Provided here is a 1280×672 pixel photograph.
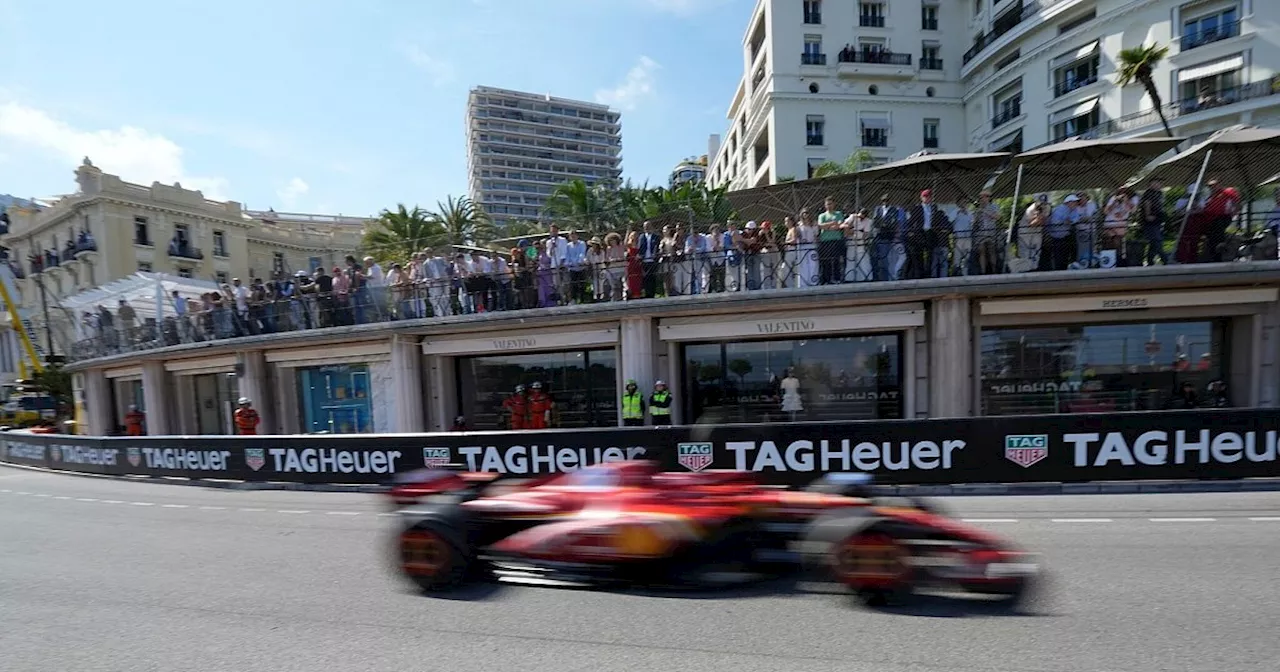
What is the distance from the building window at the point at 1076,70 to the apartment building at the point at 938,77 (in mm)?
64

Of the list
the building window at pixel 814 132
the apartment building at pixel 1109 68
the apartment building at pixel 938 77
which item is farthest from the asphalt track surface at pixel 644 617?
the building window at pixel 814 132

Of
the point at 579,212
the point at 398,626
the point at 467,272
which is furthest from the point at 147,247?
the point at 398,626

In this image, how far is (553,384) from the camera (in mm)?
17031

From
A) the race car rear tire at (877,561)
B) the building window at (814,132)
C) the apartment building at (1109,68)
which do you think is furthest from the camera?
the building window at (814,132)

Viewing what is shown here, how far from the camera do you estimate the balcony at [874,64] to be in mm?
39625

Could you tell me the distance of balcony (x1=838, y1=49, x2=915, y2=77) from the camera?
39.6 meters

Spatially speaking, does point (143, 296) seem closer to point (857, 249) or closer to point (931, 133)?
point (857, 249)

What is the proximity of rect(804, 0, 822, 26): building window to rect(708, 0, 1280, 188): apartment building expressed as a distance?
0.22 ft

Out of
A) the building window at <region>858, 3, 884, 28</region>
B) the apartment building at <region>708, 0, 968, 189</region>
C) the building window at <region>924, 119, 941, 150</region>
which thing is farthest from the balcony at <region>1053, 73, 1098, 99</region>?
the building window at <region>858, 3, 884, 28</region>

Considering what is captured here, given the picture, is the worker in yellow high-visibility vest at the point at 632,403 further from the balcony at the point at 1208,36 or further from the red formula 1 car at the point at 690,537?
the balcony at the point at 1208,36

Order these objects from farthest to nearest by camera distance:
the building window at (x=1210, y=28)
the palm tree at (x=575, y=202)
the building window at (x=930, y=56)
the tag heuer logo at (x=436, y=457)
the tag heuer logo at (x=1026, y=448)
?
the building window at (x=930, y=56)
the palm tree at (x=575, y=202)
the building window at (x=1210, y=28)
the tag heuer logo at (x=436, y=457)
the tag heuer logo at (x=1026, y=448)

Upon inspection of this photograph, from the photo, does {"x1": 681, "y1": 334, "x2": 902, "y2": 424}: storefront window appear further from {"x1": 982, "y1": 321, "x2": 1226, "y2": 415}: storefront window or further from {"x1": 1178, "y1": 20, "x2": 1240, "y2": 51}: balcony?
{"x1": 1178, "y1": 20, "x2": 1240, "y2": 51}: balcony

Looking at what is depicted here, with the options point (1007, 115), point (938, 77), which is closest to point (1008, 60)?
point (1007, 115)

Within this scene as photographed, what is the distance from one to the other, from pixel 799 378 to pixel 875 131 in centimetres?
3226
